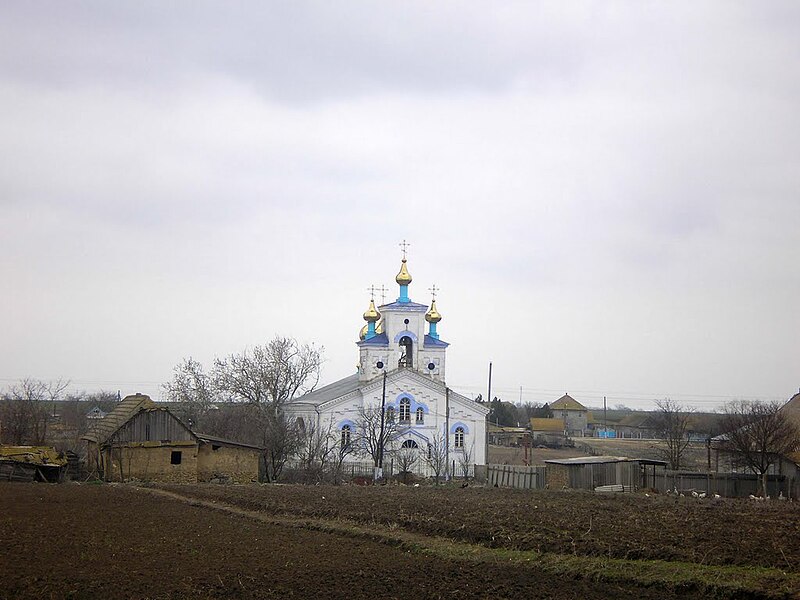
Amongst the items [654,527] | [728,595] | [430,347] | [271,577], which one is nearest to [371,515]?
[654,527]

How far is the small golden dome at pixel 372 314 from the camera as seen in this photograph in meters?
75.4

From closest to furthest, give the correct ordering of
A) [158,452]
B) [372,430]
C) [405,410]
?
[158,452] → [372,430] → [405,410]

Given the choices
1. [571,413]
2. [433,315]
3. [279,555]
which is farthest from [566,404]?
[279,555]

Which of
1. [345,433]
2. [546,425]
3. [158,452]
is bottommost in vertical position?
Answer: [158,452]

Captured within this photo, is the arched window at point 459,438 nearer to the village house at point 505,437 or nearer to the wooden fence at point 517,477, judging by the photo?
the wooden fence at point 517,477

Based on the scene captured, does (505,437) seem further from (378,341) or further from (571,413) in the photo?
(378,341)

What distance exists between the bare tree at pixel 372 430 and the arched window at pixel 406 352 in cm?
709

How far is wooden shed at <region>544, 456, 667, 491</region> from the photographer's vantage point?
1832 inches

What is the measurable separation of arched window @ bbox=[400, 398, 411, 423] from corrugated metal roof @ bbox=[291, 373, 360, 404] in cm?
360

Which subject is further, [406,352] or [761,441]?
[406,352]

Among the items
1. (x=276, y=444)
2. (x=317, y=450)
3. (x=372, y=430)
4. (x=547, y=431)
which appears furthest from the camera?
(x=547, y=431)

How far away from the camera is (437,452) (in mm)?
63094

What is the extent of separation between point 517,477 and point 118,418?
21476 mm

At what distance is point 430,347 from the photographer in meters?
73.3
